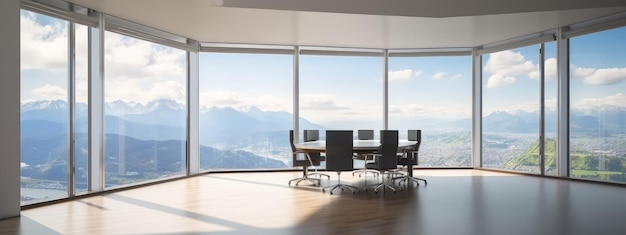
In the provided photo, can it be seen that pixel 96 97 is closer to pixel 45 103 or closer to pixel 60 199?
pixel 45 103

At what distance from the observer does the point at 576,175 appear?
351 inches

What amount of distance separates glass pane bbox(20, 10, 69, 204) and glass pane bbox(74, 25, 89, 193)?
222mm

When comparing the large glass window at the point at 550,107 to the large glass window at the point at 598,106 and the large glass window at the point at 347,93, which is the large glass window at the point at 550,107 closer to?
the large glass window at the point at 598,106

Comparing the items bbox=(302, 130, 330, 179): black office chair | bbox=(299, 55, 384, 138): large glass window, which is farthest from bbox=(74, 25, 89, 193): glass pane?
bbox=(299, 55, 384, 138): large glass window

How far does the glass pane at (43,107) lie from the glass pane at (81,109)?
0.73 feet

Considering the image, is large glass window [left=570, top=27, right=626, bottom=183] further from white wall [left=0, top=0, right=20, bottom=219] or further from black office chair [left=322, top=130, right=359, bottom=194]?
white wall [left=0, top=0, right=20, bottom=219]

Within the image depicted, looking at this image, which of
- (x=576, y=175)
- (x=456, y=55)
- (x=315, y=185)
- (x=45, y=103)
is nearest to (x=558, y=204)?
(x=576, y=175)

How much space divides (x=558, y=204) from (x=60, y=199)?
693cm

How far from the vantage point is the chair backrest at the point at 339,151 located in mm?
7387

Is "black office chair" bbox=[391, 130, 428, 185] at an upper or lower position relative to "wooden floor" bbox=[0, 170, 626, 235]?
upper

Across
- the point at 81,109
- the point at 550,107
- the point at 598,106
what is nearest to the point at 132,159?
the point at 81,109

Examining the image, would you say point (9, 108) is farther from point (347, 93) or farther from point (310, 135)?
point (347, 93)

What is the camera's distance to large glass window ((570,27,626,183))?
27.1ft

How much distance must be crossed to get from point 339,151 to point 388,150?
0.83m
